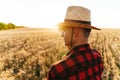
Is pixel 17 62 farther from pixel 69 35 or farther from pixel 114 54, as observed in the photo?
pixel 69 35

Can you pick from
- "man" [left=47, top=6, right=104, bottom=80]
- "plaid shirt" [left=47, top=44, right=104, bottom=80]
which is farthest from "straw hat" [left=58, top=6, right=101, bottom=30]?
"plaid shirt" [left=47, top=44, right=104, bottom=80]

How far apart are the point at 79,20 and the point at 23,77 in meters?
6.15

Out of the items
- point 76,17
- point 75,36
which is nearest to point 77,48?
point 75,36

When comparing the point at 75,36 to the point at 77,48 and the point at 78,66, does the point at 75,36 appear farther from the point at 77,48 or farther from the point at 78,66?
the point at 78,66

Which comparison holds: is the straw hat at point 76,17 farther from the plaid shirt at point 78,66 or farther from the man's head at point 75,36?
the plaid shirt at point 78,66

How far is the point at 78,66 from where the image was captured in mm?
2812

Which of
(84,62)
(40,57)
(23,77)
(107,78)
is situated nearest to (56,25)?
(84,62)

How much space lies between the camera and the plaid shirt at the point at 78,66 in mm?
2703

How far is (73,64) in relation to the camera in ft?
9.11

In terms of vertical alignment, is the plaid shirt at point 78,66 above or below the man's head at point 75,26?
below

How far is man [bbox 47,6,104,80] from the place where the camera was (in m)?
2.76

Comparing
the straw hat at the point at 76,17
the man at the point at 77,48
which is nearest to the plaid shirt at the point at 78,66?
the man at the point at 77,48

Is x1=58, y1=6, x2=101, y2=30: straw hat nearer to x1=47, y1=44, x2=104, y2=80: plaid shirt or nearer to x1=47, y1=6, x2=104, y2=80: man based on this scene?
x1=47, y1=6, x2=104, y2=80: man

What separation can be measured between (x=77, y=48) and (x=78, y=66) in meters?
0.16
